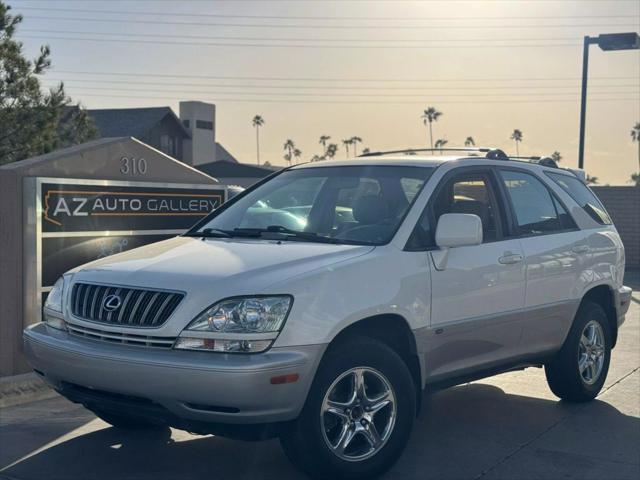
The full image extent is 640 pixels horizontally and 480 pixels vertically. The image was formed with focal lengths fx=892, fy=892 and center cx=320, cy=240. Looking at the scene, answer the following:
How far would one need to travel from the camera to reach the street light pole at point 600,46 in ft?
67.6

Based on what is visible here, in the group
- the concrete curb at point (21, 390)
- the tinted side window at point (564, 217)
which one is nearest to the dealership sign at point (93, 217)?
the concrete curb at point (21, 390)

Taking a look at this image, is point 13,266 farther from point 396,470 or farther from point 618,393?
point 618,393

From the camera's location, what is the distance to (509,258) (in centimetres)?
593

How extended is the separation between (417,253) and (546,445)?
1611 millimetres

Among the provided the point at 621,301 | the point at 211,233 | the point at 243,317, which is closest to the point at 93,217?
the point at 211,233

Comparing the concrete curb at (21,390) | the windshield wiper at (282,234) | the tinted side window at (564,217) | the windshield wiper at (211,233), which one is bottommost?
the concrete curb at (21,390)

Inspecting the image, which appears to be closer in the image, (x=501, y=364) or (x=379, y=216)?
(x=379, y=216)

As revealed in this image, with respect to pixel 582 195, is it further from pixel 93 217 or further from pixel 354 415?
pixel 93 217

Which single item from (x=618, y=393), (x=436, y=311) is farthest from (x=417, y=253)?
(x=618, y=393)

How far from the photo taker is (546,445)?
227 inches

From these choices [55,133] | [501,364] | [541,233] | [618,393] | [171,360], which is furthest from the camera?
[55,133]

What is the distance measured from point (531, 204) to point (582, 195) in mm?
992

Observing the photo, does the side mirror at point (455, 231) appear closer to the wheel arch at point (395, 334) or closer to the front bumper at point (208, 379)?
the wheel arch at point (395, 334)

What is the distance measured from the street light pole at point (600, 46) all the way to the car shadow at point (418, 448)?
621 inches
